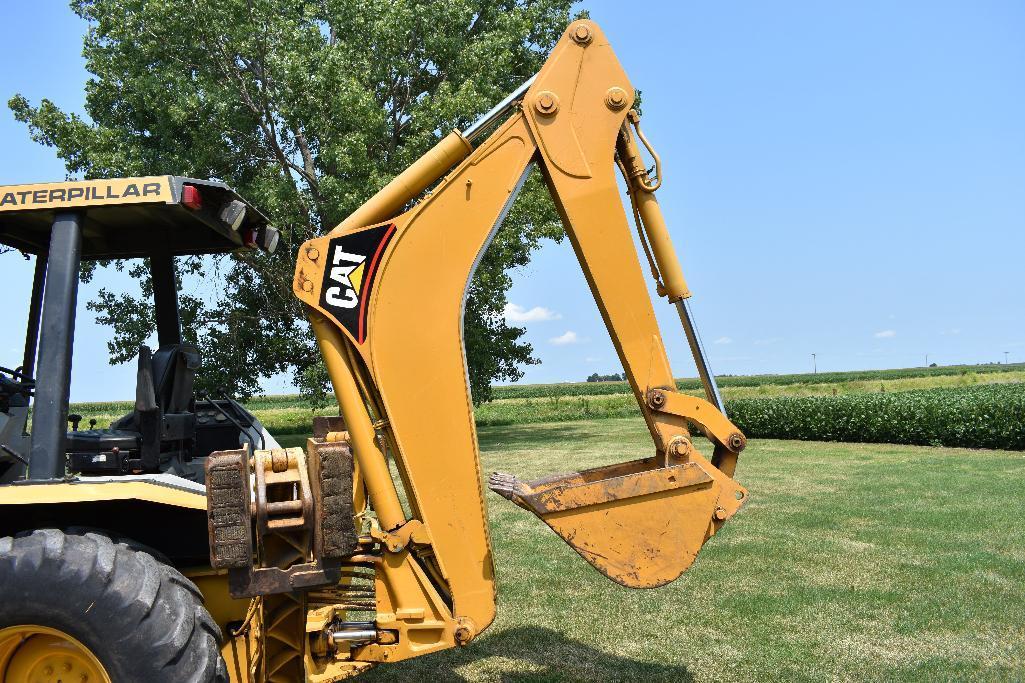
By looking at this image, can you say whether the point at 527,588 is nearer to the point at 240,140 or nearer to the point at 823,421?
the point at 240,140

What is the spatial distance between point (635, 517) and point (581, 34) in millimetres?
2268

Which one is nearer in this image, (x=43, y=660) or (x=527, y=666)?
(x=43, y=660)

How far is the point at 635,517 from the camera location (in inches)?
160

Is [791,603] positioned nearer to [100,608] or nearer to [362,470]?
[362,470]

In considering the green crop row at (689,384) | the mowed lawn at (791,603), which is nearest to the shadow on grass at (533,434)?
the mowed lawn at (791,603)

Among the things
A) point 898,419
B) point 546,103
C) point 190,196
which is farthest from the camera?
point 898,419

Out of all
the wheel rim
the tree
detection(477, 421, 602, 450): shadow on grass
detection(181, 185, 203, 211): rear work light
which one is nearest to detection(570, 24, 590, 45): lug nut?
detection(181, 185, 203, 211): rear work light

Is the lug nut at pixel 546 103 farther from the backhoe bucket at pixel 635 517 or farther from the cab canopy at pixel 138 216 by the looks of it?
the backhoe bucket at pixel 635 517

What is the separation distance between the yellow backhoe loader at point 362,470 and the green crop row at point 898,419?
66.3 ft

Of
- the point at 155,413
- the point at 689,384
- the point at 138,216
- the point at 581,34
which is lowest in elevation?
the point at 155,413

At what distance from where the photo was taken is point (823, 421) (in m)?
25.4

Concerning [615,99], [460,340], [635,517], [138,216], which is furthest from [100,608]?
[615,99]

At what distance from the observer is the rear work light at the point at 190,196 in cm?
393

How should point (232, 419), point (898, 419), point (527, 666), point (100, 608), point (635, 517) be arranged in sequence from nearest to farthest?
1. point (100, 608)
2. point (635, 517)
3. point (232, 419)
4. point (527, 666)
5. point (898, 419)
